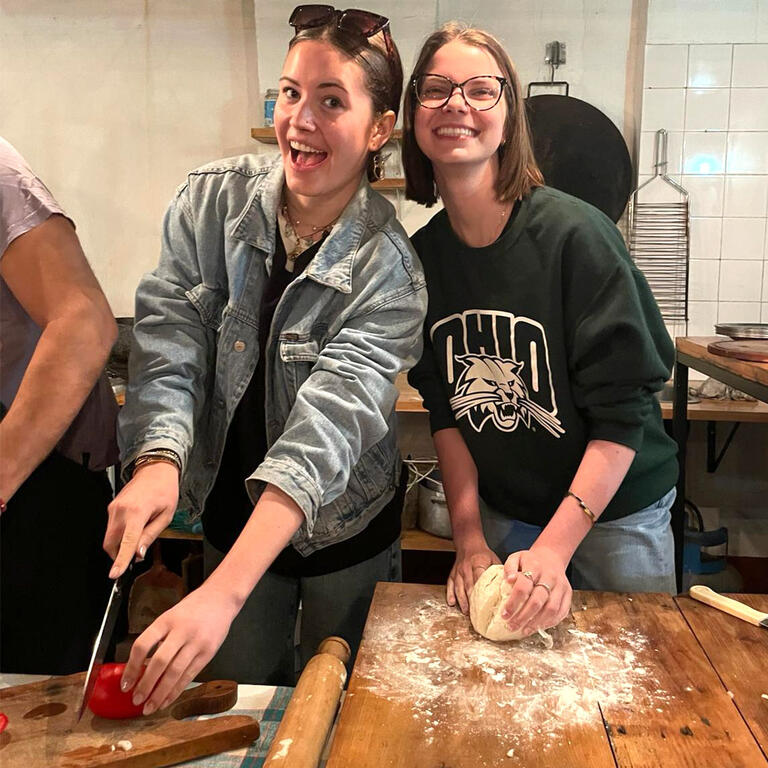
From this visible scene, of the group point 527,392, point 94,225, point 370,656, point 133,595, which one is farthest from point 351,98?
point 94,225

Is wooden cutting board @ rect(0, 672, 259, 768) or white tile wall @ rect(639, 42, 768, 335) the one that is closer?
wooden cutting board @ rect(0, 672, 259, 768)

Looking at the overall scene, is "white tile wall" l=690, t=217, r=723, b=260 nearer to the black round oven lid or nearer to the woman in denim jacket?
the black round oven lid

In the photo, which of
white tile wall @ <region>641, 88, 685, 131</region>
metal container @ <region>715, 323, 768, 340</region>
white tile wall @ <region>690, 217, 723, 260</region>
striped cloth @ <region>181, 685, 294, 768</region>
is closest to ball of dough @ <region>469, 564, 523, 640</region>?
striped cloth @ <region>181, 685, 294, 768</region>

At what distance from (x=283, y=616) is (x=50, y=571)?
34 cm

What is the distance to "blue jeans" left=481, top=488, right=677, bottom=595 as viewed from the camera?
1.17 metres

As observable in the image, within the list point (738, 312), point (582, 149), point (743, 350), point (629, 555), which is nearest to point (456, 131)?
point (629, 555)

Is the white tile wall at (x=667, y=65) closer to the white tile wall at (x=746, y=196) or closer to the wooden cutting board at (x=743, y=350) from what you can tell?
the white tile wall at (x=746, y=196)

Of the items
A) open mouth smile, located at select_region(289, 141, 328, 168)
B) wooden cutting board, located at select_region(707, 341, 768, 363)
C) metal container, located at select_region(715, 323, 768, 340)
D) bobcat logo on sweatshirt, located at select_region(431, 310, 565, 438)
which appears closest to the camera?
open mouth smile, located at select_region(289, 141, 328, 168)

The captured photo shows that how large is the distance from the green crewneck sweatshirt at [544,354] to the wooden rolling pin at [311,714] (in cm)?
44

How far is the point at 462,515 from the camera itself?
1168 mm

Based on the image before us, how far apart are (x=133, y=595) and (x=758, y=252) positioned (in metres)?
2.39

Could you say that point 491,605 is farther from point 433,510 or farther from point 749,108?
point 749,108

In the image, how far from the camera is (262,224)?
1.03 m

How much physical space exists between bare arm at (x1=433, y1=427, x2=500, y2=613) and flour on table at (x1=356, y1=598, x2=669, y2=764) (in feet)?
0.25
